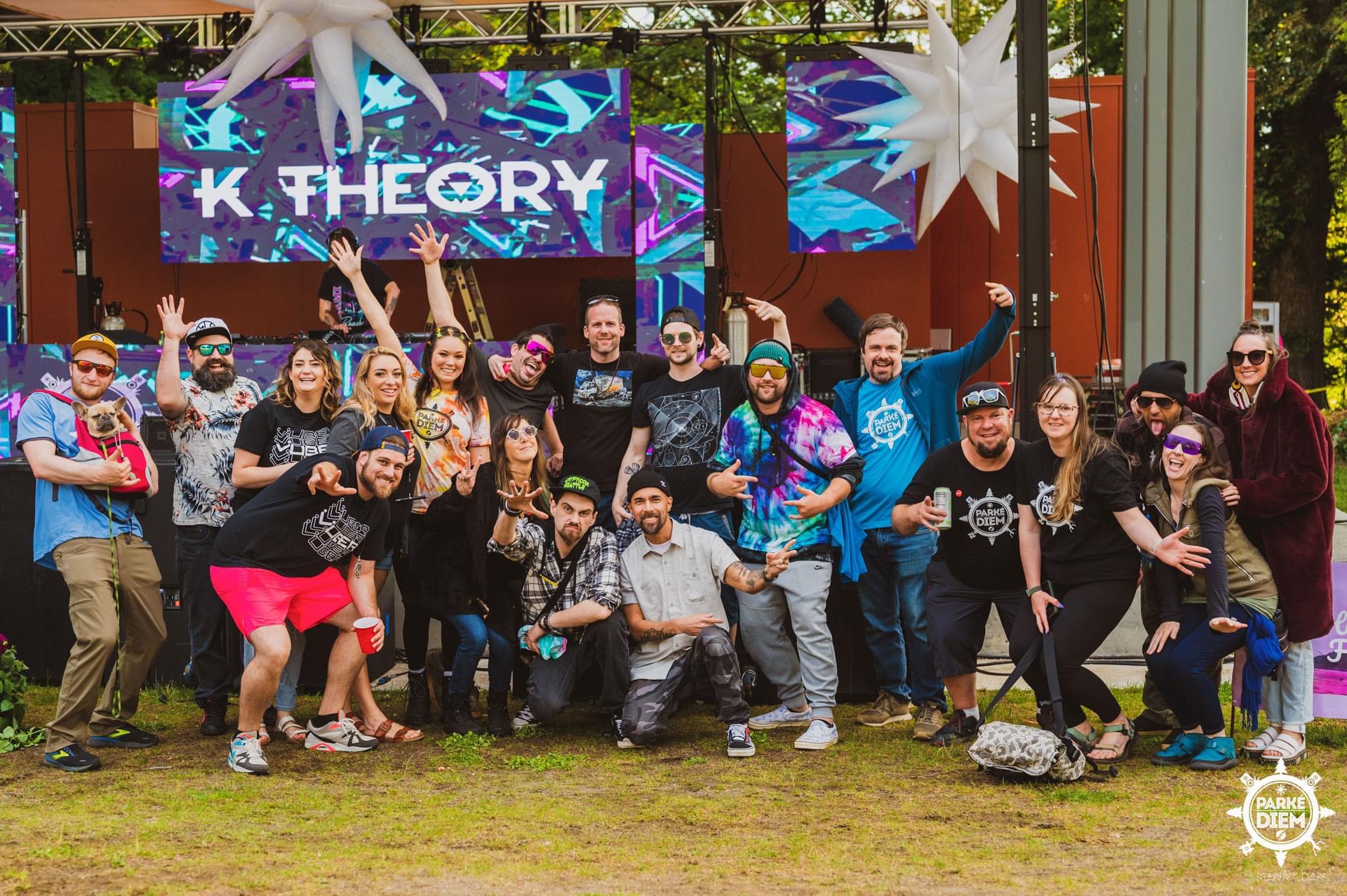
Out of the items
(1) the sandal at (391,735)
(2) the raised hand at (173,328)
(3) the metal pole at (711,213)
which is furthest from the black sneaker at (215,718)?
(3) the metal pole at (711,213)

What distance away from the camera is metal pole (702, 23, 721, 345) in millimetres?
11609

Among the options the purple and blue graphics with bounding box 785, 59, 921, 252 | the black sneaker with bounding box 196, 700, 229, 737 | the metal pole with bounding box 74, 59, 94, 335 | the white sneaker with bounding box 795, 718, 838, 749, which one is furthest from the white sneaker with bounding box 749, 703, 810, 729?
the metal pole with bounding box 74, 59, 94, 335

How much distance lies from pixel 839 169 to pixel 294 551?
7436 mm

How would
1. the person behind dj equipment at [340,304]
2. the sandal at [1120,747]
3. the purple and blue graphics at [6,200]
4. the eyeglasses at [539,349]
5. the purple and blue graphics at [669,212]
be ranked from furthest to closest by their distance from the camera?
the purple and blue graphics at [669,212] < the purple and blue graphics at [6,200] < the person behind dj equipment at [340,304] < the eyeglasses at [539,349] < the sandal at [1120,747]

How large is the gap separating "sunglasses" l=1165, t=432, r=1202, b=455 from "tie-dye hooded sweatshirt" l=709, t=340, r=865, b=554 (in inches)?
52.8

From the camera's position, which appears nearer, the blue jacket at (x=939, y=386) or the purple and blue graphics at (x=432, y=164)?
the blue jacket at (x=939, y=386)

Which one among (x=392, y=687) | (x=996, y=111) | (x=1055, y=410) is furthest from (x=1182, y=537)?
(x=996, y=111)

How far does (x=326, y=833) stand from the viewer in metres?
4.66

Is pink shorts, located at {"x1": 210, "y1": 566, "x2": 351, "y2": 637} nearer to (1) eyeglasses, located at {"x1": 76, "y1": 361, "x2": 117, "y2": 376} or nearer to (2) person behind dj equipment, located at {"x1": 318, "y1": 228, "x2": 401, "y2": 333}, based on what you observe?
(1) eyeglasses, located at {"x1": 76, "y1": 361, "x2": 117, "y2": 376}

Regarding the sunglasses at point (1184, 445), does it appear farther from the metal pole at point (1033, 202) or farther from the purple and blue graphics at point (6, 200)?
the purple and blue graphics at point (6, 200)

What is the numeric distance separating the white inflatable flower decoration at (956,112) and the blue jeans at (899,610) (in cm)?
593

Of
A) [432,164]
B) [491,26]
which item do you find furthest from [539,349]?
[491,26]

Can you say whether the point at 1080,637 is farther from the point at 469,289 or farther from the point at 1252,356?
the point at 469,289

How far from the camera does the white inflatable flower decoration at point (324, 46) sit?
9883 mm
